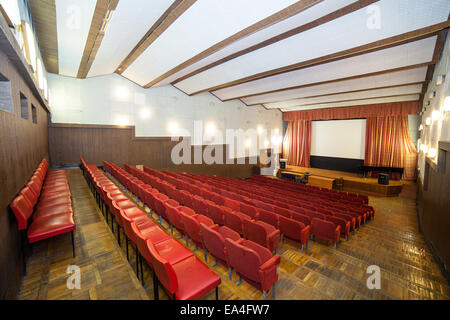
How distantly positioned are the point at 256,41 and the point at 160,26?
2.63 meters

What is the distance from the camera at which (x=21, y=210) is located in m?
2.36

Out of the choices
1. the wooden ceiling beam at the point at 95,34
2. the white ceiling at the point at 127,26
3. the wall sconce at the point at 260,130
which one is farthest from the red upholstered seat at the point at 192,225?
the wall sconce at the point at 260,130

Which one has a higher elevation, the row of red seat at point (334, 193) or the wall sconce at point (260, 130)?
the wall sconce at point (260, 130)

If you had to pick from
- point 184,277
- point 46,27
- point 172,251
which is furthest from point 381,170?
point 46,27

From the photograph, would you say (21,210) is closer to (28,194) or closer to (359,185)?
(28,194)

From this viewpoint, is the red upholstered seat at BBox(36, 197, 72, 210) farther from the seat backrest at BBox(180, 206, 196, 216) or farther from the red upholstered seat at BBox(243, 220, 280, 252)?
the red upholstered seat at BBox(243, 220, 280, 252)

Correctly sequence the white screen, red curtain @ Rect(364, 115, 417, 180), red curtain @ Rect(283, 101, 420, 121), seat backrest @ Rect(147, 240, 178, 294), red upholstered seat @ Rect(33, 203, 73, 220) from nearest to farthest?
seat backrest @ Rect(147, 240, 178, 294) → red upholstered seat @ Rect(33, 203, 73, 220) → red curtain @ Rect(283, 101, 420, 121) → red curtain @ Rect(364, 115, 417, 180) → the white screen

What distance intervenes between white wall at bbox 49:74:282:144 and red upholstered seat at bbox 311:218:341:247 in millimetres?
8641

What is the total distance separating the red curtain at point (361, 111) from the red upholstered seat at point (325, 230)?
35.4 ft

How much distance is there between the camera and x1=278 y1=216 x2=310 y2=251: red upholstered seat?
347 centimetres

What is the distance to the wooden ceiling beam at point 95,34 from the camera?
12.1 ft

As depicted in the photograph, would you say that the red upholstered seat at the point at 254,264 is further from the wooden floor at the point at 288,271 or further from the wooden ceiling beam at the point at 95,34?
the wooden ceiling beam at the point at 95,34

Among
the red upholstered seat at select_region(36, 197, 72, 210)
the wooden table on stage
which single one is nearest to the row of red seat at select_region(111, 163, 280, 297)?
the red upholstered seat at select_region(36, 197, 72, 210)

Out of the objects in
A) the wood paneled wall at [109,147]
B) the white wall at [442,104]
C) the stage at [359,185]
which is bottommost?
the stage at [359,185]
